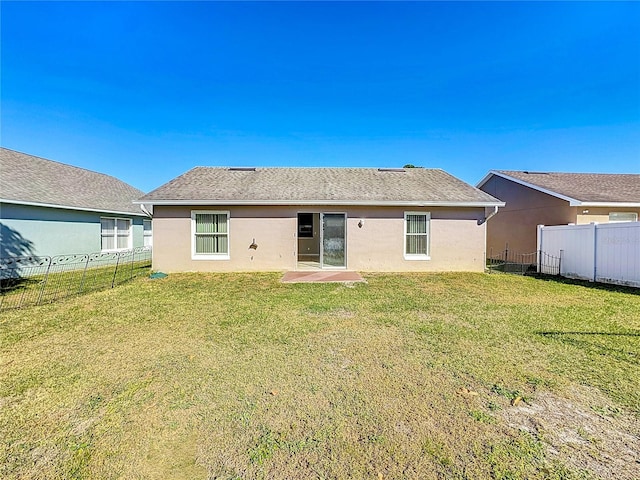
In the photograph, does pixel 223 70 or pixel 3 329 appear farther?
pixel 223 70

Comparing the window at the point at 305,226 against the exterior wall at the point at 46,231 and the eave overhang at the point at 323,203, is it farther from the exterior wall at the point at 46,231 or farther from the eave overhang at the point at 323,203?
the exterior wall at the point at 46,231

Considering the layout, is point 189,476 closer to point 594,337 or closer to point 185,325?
point 185,325

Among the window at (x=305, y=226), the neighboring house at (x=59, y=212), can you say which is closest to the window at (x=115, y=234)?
the neighboring house at (x=59, y=212)

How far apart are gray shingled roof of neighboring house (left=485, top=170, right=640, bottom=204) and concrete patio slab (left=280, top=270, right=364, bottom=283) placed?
33.0ft

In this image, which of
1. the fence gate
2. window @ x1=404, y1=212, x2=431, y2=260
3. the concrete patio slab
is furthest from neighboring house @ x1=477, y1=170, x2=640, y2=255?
the concrete patio slab

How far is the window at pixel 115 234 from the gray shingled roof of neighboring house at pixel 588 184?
67.8 feet

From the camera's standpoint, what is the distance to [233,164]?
1514 centimetres

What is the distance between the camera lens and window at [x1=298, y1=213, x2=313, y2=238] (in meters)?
15.3

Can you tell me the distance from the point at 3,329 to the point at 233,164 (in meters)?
11.6

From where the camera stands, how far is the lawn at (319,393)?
2.15m

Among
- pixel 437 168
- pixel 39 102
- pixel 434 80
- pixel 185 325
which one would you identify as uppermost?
pixel 434 80

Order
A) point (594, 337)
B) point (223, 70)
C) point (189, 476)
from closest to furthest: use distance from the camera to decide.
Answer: point (189, 476), point (594, 337), point (223, 70)

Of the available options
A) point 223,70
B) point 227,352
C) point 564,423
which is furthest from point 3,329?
point 223,70

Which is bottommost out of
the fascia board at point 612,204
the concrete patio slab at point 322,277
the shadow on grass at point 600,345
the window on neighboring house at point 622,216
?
the shadow on grass at point 600,345
